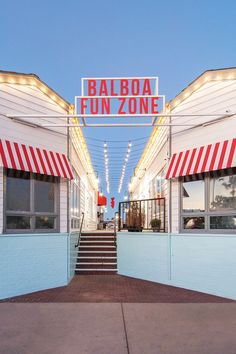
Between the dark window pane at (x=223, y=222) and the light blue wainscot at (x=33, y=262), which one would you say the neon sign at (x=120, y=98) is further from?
the light blue wainscot at (x=33, y=262)

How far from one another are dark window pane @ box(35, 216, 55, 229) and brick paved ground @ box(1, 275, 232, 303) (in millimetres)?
1452

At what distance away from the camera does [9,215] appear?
7.71 meters

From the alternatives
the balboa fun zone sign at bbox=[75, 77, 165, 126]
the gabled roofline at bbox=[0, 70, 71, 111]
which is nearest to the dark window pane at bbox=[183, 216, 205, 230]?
the balboa fun zone sign at bbox=[75, 77, 165, 126]

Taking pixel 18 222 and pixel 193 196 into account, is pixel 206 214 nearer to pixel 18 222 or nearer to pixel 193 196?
pixel 193 196

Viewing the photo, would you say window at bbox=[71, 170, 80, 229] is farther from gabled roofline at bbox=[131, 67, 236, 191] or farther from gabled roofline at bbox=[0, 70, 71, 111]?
gabled roofline at bbox=[131, 67, 236, 191]

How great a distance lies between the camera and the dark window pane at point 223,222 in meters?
7.64

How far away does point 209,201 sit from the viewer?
812cm

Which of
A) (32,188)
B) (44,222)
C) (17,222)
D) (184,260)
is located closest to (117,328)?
(184,260)

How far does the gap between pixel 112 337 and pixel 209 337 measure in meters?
1.32

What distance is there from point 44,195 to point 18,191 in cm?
78

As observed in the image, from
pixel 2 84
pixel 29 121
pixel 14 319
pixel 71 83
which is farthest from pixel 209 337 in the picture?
pixel 71 83

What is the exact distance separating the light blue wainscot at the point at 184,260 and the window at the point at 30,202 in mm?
2465

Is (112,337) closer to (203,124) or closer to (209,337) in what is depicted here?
(209,337)

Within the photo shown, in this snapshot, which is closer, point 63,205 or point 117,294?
point 117,294
